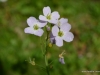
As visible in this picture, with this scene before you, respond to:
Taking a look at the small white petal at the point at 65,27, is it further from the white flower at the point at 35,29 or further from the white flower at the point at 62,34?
the white flower at the point at 35,29

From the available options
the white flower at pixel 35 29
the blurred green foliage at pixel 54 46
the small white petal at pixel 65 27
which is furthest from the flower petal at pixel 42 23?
the blurred green foliage at pixel 54 46

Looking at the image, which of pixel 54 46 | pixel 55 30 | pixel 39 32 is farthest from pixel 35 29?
pixel 54 46

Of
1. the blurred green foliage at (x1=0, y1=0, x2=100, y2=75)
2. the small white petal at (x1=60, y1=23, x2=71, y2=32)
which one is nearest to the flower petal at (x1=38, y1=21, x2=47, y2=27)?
the small white petal at (x1=60, y1=23, x2=71, y2=32)

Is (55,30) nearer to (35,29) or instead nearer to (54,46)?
(35,29)

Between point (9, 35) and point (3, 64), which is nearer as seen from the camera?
point (3, 64)

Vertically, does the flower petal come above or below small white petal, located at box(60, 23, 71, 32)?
above

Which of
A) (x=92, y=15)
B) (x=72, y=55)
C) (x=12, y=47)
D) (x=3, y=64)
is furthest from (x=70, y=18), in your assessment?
(x=3, y=64)

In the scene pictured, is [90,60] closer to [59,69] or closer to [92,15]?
[59,69]

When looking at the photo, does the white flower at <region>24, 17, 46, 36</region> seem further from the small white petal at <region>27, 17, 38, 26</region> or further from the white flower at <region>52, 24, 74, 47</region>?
the white flower at <region>52, 24, 74, 47</region>
